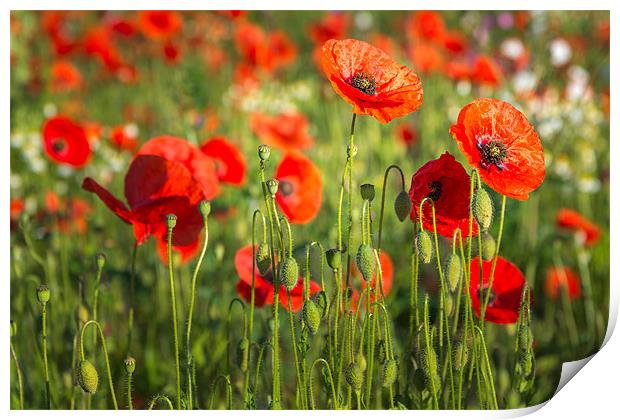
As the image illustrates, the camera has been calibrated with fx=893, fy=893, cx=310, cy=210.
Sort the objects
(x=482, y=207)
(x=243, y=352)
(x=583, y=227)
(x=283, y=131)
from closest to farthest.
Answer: (x=482, y=207), (x=243, y=352), (x=583, y=227), (x=283, y=131)

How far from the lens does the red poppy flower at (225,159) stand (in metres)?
1.10

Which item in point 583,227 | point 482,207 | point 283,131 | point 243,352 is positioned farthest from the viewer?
point 283,131

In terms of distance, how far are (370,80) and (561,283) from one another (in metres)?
0.57

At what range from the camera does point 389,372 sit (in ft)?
2.75

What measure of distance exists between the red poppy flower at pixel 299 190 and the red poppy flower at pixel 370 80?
0.85 feet

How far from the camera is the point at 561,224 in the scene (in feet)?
4.44

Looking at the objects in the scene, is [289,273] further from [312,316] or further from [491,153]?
[491,153]

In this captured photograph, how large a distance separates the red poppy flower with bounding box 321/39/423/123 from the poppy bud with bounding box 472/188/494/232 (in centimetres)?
10

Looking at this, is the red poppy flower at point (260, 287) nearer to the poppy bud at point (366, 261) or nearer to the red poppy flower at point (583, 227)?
the poppy bud at point (366, 261)

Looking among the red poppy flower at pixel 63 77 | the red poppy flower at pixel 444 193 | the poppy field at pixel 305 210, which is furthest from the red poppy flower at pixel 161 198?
the red poppy flower at pixel 63 77

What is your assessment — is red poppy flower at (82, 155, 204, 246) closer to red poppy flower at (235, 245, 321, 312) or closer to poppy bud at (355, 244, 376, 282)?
red poppy flower at (235, 245, 321, 312)

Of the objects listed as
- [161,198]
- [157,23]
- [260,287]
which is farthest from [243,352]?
[157,23]

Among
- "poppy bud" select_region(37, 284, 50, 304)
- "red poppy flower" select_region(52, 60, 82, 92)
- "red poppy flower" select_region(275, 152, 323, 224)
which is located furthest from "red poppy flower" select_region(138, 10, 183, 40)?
"poppy bud" select_region(37, 284, 50, 304)
